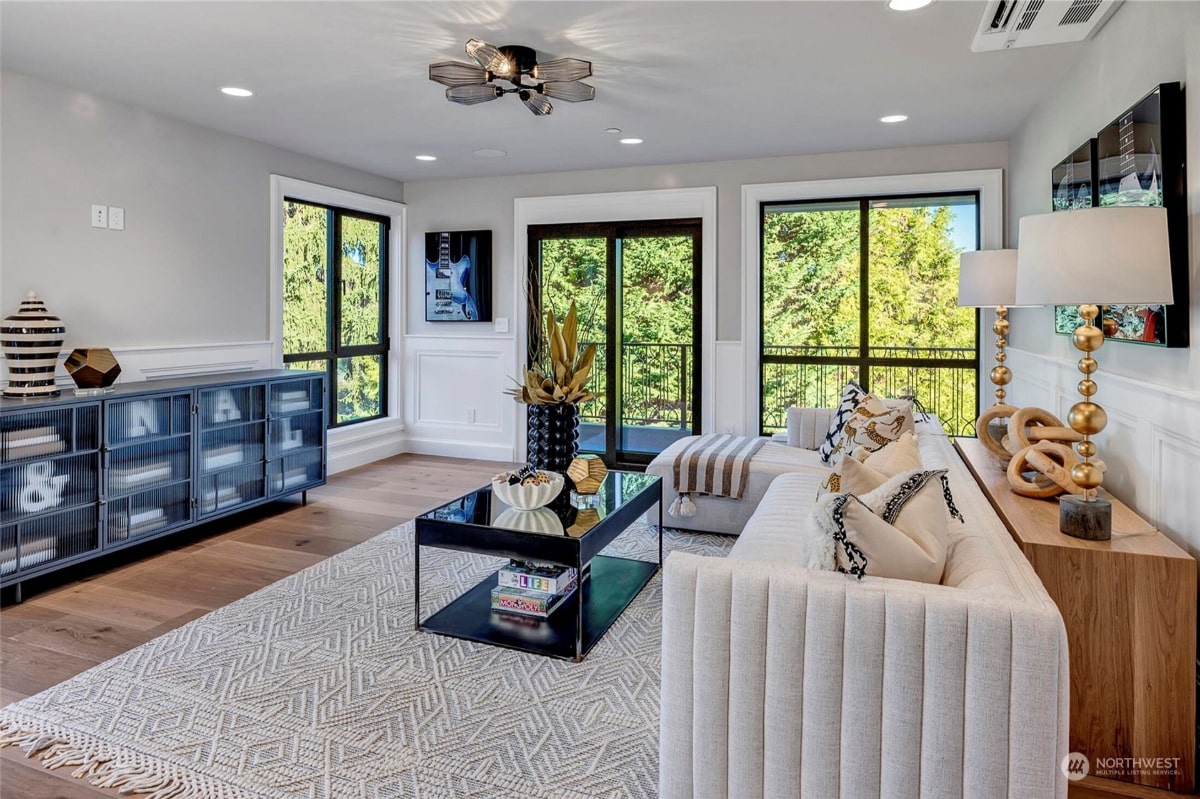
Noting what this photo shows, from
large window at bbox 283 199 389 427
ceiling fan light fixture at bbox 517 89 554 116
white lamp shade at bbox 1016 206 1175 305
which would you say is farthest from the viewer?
large window at bbox 283 199 389 427

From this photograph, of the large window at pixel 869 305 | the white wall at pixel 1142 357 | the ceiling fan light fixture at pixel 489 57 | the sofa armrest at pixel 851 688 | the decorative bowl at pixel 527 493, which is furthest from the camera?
the large window at pixel 869 305

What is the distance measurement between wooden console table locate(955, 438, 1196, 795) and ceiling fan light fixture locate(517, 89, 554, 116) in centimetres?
283

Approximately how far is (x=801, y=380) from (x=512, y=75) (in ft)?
10.5

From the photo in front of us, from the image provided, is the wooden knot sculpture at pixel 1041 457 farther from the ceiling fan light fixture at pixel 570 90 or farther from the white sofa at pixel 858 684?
the ceiling fan light fixture at pixel 570 90

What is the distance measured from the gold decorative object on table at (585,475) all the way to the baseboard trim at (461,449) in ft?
10.0

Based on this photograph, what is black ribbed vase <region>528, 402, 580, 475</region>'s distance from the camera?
3.12 metres

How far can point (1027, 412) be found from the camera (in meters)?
2.71

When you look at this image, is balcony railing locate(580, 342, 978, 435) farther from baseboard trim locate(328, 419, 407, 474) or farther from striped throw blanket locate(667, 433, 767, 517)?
baseboard trim locate(328, 419, 407, 474)

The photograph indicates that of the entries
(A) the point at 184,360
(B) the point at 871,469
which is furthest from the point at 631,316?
(B) the point at 871,469

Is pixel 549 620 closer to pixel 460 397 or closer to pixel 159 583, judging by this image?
pixel 159 583

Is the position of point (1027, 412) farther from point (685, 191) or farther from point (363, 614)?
point (685, 191)

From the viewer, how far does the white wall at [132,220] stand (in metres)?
3.49

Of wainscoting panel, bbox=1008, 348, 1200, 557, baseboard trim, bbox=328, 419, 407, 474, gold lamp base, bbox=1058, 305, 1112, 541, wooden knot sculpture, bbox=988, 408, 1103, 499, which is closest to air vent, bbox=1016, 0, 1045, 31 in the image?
gold lamp base, bbox=1058, 305, 1112, 541

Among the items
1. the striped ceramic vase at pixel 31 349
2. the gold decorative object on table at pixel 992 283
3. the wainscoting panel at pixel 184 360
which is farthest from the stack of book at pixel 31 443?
the gold decorative object on table at pixel 992 283
